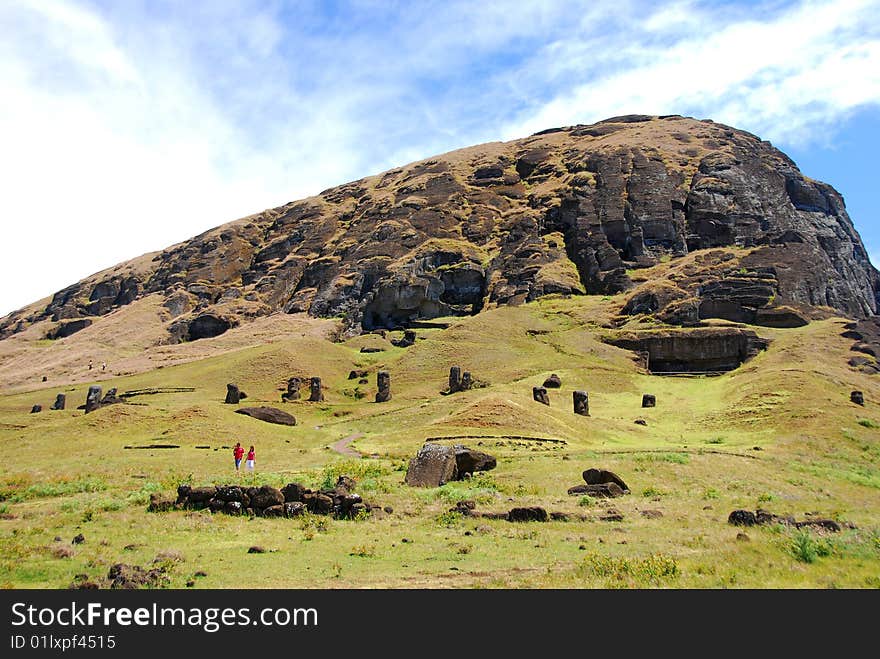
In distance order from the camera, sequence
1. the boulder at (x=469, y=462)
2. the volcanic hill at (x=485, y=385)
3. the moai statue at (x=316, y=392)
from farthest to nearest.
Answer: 1. the moai statue at (x=316, y=392)
2. the boulder at (x=469, y=462)
3. the volcanic hill at (x=485, y=385)

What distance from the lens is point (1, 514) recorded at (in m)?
19.4

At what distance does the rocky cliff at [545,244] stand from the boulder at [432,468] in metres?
66.7

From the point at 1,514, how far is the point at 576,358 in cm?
6561

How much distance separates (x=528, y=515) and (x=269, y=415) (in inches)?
1568

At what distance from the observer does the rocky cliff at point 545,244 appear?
10194 cm

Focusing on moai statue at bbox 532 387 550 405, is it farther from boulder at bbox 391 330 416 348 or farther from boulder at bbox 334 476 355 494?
boulder at bbox 391 330 416 348

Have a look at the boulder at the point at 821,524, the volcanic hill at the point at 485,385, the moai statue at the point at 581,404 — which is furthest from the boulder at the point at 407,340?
the boulder at the point at 821,524

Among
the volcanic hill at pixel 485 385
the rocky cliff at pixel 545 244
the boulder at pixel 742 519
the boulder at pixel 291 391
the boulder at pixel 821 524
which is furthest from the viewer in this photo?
the rocky cliff at pixel 545 244

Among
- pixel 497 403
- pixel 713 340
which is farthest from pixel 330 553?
pixel 713 340

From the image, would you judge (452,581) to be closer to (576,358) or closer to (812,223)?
(576,358)

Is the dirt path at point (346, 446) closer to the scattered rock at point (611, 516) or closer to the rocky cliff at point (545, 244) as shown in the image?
the scattered rock at point (611, 516)

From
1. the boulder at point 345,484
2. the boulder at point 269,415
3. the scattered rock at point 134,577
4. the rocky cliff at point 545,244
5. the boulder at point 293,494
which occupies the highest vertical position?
the rocky cliff at point 545,244

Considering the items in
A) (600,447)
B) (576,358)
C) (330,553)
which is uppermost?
(576,358)

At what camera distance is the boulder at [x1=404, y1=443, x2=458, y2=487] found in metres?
27.6
